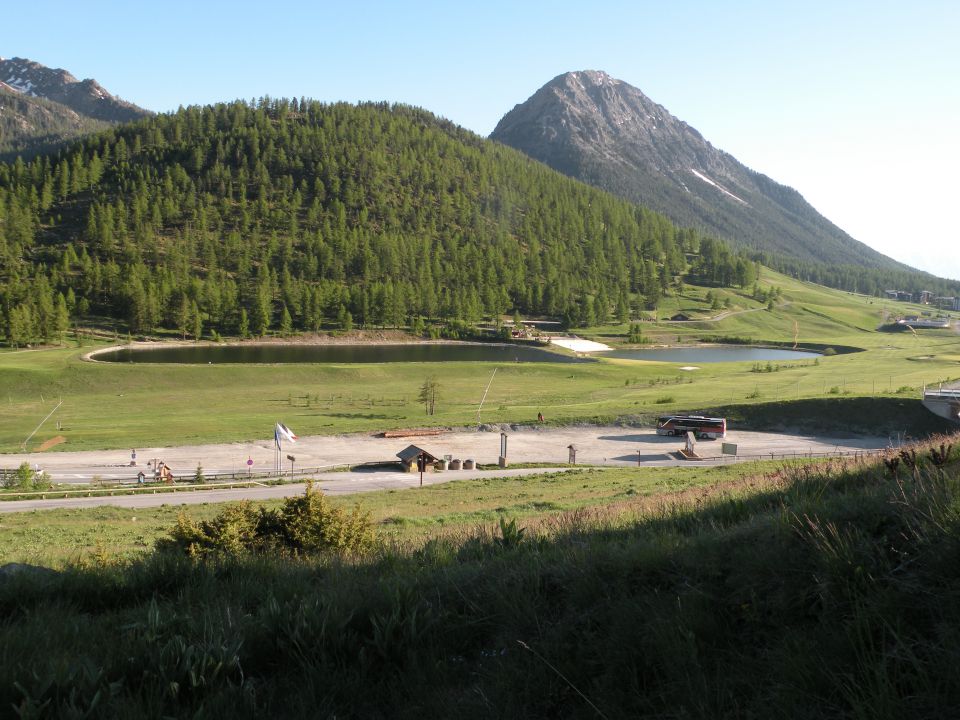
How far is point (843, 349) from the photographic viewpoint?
5364 inches

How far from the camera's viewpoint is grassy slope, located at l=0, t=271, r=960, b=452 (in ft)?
182

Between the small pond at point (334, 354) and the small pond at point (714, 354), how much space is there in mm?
17928

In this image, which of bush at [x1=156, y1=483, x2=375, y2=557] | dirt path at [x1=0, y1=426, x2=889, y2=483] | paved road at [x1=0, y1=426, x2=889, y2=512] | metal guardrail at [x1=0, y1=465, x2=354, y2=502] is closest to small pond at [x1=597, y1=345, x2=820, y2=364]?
dirt path at [x1=0, y1=426, x2=889, y2=483]

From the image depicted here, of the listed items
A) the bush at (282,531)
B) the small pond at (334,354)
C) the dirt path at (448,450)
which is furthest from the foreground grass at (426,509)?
the small pond at (334,354)

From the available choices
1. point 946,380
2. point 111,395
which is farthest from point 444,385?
point 946,380

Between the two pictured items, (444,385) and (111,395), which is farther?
(444,385)

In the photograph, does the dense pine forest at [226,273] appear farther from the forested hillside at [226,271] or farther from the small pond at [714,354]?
the small pond at [714,354]

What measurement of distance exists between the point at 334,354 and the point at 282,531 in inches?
4201

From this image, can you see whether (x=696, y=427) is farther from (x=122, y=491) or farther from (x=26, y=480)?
(x=26, y=480)

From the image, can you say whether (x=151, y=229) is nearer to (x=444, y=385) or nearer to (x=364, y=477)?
(x=444, y=385)

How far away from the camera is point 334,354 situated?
118000mm

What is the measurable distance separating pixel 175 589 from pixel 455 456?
3888 cm

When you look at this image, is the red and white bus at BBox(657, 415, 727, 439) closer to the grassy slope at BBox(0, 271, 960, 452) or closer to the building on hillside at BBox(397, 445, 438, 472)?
the grassy slope at BBox(0, 271, 960, 452)

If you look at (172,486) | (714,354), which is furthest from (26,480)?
(714,354)
